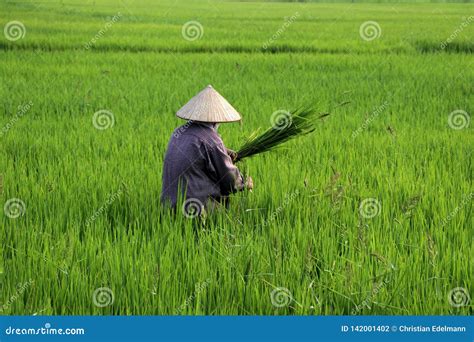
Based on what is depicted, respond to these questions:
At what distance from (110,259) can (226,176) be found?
760 mm

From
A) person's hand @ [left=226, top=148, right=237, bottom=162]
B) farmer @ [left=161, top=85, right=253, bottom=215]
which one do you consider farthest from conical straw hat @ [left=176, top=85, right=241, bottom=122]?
person's hand @ [left=226, top=148, right=237, bottom=162]

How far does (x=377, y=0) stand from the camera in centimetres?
4472

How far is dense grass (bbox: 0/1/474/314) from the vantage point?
2.42 meters

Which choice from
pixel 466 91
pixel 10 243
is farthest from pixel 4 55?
pixel 10 243

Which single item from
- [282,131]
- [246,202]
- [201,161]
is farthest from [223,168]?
[282,131]

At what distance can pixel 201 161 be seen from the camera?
121 inches

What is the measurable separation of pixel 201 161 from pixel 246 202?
0.43 metres

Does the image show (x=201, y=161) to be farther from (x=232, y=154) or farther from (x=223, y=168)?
(x=232, y=154)

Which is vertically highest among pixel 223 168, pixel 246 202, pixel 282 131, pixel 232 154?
pixel 282 131

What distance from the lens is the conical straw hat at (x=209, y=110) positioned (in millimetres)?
3048

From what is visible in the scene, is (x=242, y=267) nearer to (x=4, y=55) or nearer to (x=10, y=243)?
(x=10, y=243)

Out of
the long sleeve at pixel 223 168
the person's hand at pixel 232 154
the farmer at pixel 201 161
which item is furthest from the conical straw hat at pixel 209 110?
the person's hand at pixel 232 154

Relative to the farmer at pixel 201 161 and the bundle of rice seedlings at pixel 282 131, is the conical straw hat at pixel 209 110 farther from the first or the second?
the bundle of rice seedlings at pixel 282 131

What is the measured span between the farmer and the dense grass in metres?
0.14
